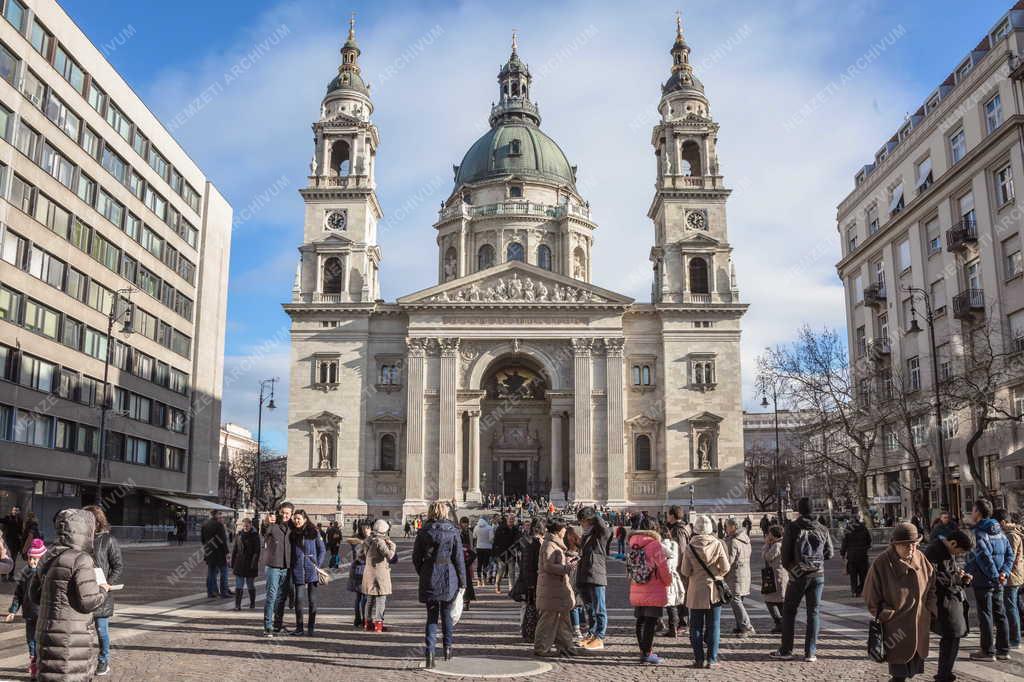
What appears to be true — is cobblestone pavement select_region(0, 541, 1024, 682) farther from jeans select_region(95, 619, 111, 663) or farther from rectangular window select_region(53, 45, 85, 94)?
rectangular window select_region(53, 45, 85, 94)

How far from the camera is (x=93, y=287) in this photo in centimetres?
4497

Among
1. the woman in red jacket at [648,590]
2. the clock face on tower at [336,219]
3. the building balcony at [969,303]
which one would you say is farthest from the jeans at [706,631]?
the clock face on tower at [336,219]

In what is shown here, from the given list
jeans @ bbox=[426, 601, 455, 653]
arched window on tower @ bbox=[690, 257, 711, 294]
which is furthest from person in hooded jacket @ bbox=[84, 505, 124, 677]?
arched window on tower @ bbox=[690, 257, 711, 294]

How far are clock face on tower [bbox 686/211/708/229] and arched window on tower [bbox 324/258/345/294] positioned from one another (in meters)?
23.1

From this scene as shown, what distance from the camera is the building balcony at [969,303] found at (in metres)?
36.8

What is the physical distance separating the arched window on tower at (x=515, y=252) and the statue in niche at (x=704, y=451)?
2104cm

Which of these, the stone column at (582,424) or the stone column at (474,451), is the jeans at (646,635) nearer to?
the stone column at (582,424)

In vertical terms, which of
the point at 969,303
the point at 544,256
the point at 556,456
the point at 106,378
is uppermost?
the point at 544,256

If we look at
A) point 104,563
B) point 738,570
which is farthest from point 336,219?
point 104,563

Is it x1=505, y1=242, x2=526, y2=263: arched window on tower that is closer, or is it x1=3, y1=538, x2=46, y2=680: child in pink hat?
x1=3, y1=538, x2=46, y2=680: child in pink hat

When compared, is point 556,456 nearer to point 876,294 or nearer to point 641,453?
point 641,453

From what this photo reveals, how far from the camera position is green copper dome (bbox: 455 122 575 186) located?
7419cm

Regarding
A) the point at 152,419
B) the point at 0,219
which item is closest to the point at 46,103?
the point at 0,219

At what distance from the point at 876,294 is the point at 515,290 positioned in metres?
21.3
